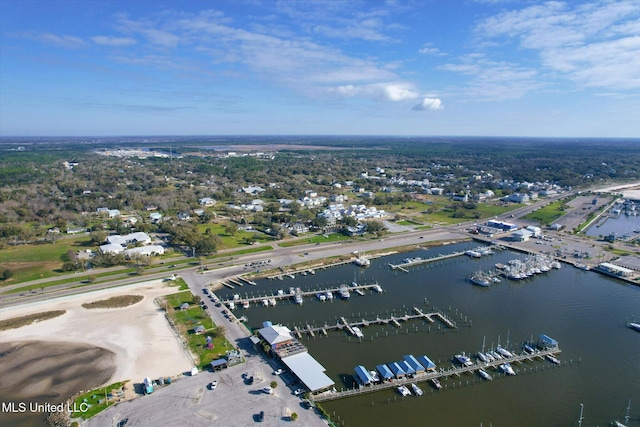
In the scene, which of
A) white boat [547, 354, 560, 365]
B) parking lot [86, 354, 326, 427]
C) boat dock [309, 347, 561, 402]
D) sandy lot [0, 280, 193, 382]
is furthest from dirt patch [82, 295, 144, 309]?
white boat [547, 354, 560, 365]

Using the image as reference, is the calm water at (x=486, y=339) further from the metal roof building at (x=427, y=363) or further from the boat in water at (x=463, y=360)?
the metal roof building at (x=427, y=363)

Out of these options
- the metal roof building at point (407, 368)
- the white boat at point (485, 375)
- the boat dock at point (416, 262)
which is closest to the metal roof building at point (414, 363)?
the metal roof building at point (407, 368)

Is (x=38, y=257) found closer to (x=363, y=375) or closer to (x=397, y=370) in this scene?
(x=363, y=375)

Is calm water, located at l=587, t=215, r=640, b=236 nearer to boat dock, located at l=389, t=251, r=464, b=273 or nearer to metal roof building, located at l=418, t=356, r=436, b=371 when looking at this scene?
boat dock, located at l=389, t=251, r=464, b=273

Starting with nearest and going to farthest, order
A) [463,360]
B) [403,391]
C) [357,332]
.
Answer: [403,391] < [463,360] < [357,332]

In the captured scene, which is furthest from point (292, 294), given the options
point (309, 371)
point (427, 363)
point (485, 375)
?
point (485, 375)

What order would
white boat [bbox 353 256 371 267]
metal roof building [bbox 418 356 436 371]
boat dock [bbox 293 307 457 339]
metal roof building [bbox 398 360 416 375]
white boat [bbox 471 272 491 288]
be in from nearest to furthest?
metal roof building [bbox 398 360 416 375]
metal roof building [bbox 418 356 436 371]
boat dock [bbox 293 307 457 339]
white boat [bbox 471 272 491 288]
white boat [bbox 353 256 371 267]
